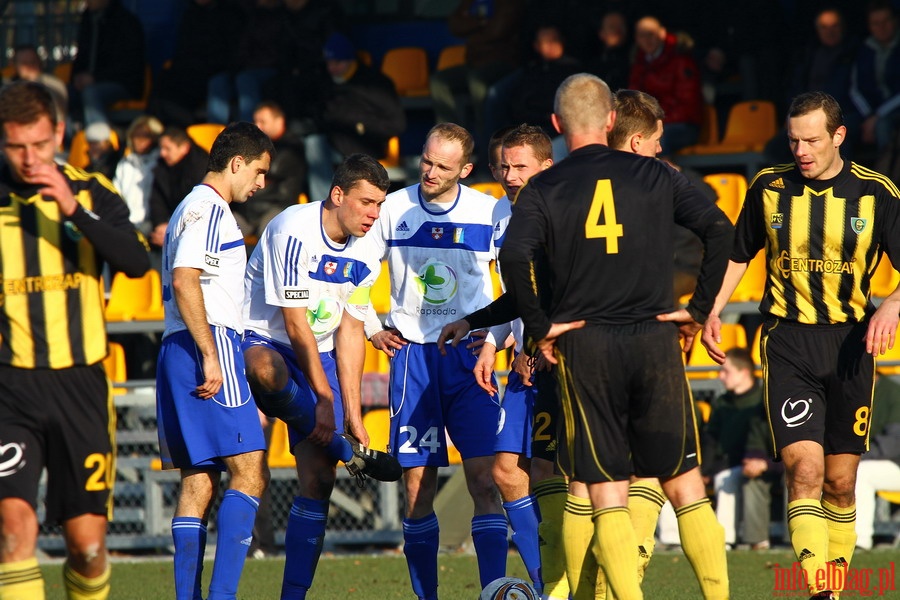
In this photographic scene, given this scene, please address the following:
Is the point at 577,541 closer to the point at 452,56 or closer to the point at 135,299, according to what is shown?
the point at 135,299

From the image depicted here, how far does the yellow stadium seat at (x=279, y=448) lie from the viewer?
36.6 ft

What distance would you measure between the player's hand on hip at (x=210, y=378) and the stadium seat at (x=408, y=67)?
880 centimetres

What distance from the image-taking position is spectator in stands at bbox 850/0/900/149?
11812 millimetres

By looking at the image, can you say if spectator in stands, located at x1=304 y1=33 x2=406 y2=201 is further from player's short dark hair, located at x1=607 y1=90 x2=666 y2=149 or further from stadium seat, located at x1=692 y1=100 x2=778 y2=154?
player's short dark hair, located at x1=607 y1=90 x2=666 y2=149

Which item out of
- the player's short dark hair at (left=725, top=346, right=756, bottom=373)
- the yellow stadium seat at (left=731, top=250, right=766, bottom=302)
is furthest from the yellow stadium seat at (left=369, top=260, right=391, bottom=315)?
the player's short dark hair at (left=725, top=346, right=756, bottom=373)

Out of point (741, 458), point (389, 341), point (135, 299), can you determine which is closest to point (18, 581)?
point (389, 341)

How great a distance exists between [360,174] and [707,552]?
2.63m

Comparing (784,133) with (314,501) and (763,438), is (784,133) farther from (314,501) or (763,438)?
(314,501)

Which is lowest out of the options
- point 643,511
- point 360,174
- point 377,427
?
point 377,427

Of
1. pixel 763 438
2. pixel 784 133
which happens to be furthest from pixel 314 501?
pixel 784 133

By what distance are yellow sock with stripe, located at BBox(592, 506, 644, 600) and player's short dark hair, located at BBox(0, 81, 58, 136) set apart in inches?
108

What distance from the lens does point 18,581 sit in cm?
500

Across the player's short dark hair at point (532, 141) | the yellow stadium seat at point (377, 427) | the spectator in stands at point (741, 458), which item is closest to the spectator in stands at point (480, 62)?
the yellow stadium seat at point (377, 427)

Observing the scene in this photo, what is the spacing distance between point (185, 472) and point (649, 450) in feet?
7.90
